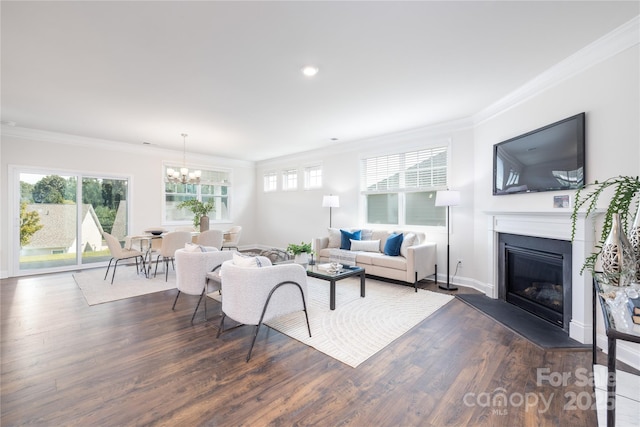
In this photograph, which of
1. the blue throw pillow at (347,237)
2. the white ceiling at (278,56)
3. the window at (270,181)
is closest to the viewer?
the white ceiling at (278,56)

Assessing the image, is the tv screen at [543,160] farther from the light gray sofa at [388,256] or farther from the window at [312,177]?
the window at [312,177]

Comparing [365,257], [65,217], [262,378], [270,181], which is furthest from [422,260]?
[65,217]

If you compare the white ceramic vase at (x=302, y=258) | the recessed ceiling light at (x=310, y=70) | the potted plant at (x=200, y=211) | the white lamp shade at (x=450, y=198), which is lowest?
the white ceramic vase at (x=302, y=258)

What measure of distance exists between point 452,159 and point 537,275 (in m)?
2.23

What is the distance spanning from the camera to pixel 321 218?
6977 millimetres

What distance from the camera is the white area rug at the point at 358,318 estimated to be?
263 cm

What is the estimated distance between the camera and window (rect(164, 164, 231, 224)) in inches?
281

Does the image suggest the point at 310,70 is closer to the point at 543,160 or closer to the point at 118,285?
the point at 543,160

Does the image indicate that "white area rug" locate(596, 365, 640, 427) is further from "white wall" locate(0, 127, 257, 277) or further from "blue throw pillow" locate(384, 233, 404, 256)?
"white wall" locate(0, 127, 257, 277)

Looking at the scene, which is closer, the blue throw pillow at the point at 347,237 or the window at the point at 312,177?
the blue throw pillow at the point at 347,237

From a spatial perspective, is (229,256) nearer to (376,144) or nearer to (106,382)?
(106,382)

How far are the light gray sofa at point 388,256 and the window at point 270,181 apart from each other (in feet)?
10.6

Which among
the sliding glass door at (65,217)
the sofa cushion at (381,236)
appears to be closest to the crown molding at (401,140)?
the sofa cushion at (381,236)

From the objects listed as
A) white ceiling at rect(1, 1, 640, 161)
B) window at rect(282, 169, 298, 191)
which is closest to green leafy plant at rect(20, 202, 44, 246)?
white ceiling at rect(1, 1, 640, 161)
